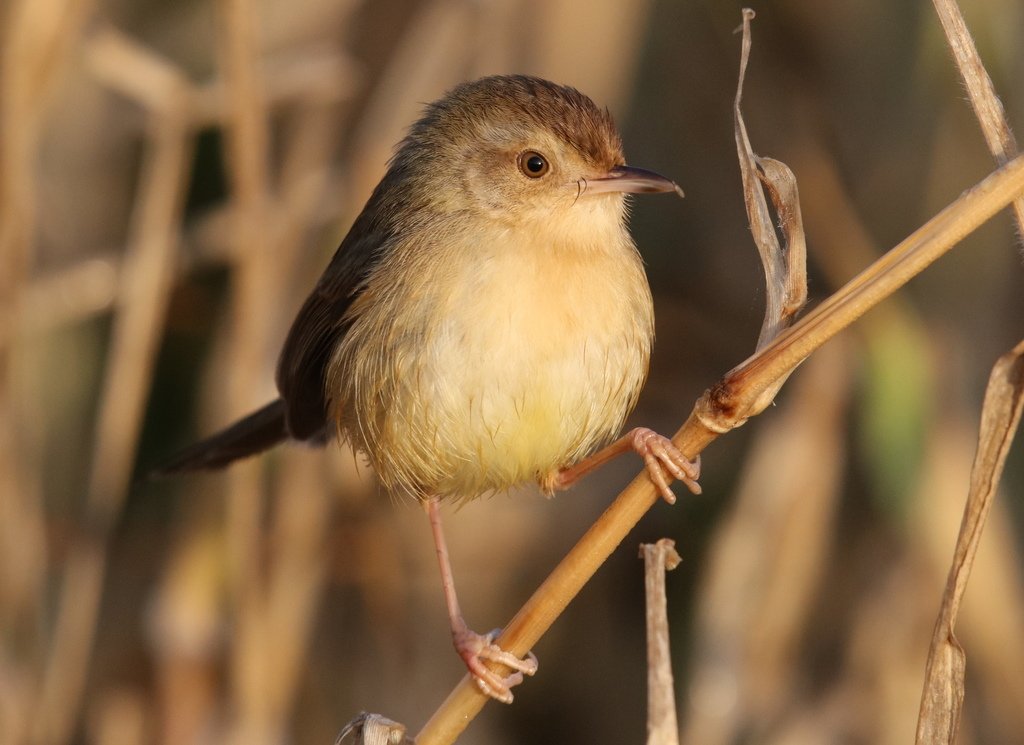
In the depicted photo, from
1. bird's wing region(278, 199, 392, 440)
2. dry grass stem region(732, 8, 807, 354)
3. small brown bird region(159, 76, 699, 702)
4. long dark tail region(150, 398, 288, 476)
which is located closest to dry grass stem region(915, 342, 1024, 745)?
dry grass stem region(732, 8, 807, 354)

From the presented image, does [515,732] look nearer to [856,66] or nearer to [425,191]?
[425,191]

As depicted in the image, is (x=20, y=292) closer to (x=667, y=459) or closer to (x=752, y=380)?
(x=667, y=459)

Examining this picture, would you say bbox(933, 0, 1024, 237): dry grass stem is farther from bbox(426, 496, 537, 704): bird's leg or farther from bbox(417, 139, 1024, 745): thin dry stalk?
bbox(426, 496, 537, 704): bird's leg

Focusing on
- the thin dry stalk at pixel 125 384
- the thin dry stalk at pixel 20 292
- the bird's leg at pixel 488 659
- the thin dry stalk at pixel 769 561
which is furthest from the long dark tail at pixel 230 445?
the thin dry stalk at pixel 769 561

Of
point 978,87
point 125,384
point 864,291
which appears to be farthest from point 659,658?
point 125,384

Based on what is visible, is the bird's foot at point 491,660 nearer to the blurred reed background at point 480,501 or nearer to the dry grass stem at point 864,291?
the dry grass stem at point 864,291

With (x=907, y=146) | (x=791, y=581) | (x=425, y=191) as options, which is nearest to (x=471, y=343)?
(x=425, y=191)
